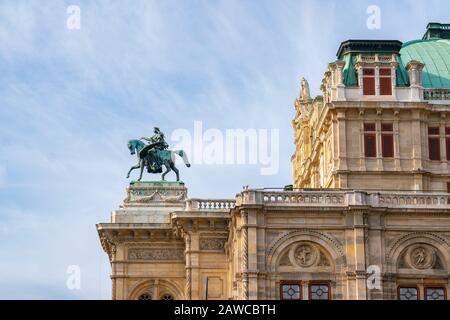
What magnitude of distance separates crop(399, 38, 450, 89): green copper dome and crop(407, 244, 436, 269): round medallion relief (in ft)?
51.4

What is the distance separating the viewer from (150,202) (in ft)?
289

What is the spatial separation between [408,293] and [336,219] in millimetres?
6100

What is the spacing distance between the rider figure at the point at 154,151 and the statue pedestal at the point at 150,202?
1.19 m

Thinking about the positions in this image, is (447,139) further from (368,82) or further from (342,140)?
(342,140)

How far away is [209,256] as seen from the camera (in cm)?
8288

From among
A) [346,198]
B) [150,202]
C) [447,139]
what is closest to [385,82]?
[447,139]

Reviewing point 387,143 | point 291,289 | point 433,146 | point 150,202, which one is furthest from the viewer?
point 150,202

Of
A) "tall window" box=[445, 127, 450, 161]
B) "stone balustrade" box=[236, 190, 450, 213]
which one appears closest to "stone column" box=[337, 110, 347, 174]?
"tall window" box=[445, 127, 450, 161]

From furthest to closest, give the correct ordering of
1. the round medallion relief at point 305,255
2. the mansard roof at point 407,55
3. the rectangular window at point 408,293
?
the mansard roof at point 407,55, the round medallion relief at point 305,255, the rectangular window at point 408,293

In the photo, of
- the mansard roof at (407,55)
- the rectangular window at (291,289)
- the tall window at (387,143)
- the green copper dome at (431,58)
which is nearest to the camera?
the rectangular window at (291,289)

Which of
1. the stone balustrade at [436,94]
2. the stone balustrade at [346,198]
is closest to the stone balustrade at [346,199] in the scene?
the stone balustrade at [346,198]

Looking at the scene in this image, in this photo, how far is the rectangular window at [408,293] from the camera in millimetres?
Result: 73312

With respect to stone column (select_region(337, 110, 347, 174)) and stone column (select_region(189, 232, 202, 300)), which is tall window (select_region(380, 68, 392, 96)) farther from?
stone column (select_region(189, 232, 202, 300))

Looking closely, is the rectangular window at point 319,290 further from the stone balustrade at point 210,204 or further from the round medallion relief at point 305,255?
the stone balustrade at point 210,204
